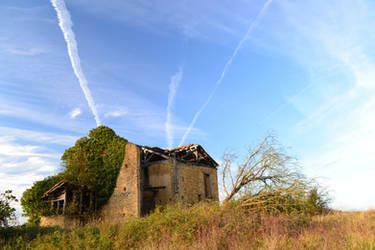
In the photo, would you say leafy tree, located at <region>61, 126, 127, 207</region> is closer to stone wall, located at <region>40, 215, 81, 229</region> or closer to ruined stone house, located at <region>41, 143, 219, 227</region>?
ruined stone house, located at <region>41, 143, 219, 227</region>

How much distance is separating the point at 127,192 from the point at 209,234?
8.59 m

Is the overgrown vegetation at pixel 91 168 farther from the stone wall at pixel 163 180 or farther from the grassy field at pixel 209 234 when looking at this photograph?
the grassy field at pixel 209 234

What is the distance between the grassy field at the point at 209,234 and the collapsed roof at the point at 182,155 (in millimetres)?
6753

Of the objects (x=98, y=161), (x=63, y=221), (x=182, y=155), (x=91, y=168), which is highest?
(x=182, y=155)

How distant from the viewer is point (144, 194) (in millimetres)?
15844

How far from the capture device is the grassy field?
646cm

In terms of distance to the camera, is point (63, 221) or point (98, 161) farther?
point (98, 161)

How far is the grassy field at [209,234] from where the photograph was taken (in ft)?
21.2

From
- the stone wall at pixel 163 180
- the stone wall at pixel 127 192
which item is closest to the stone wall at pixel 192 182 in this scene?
the stone wall at pixel 163 180

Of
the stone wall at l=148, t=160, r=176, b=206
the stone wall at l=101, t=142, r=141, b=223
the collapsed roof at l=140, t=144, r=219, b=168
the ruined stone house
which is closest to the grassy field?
the stone wall at l=101, t=142, r=141, b=223

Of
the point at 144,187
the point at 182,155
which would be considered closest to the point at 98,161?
the point at 144,187

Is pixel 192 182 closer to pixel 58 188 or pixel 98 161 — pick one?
pixel 98 161

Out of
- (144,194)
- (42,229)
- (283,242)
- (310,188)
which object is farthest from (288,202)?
(42,229)

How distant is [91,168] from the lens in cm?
1609
